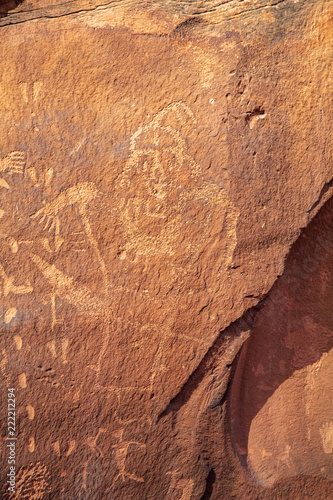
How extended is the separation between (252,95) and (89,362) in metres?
1.27

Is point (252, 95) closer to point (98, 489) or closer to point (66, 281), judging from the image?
point (66, 281)

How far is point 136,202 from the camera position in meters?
1.63

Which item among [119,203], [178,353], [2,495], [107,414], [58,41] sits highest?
[58,41]

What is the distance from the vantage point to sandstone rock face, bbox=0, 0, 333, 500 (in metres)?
1.63

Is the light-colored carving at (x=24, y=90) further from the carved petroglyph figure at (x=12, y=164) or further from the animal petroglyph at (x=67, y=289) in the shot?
the animal petroglyph at (x=67, y=289)

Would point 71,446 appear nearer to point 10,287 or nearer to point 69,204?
point 10,287

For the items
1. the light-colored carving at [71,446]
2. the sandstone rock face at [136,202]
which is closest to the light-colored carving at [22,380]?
the sandstone rock face at [136,202]

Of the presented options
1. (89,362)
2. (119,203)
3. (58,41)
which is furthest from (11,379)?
(58,41)

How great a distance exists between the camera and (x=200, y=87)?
163cm

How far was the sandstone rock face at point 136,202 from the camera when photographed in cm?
163

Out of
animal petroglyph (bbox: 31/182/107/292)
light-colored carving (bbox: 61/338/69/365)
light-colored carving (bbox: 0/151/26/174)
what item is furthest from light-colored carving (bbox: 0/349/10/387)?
light-colored carving (bbox: 0/151/26/174)

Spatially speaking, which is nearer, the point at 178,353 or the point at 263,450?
the point at 178,353

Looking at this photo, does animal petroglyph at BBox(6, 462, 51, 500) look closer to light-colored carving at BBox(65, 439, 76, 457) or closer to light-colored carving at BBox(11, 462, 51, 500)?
light-colored carving at BBox(11, 462, 51, 500)

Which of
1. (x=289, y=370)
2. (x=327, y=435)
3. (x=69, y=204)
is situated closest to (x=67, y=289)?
(x=69, y=204)
